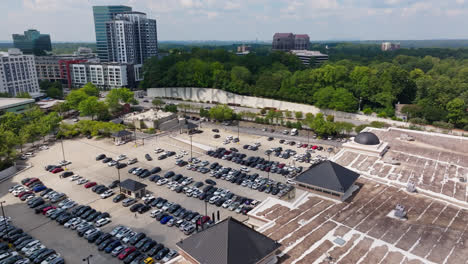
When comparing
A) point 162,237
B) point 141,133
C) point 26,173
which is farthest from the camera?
point 141,133

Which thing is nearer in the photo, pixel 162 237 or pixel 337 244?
pixel 337 244

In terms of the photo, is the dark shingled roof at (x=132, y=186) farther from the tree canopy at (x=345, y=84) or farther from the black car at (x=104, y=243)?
the tree canopy at (x=345, y=84)

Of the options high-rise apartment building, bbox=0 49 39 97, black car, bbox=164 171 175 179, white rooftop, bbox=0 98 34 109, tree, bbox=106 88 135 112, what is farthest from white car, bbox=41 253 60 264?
high-rise apartment building, bbox=0 49 39 97

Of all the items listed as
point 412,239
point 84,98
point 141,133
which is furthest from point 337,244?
point 84,98

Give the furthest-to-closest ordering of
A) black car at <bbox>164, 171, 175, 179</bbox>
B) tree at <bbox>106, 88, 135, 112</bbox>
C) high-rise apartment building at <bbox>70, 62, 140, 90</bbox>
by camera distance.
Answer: high-rise apartment building at <bbox>70, 62, 140, 90</bbox> → tree at <bbox>106, 88, 135, 112</bbox> → black car at <bbox>164, 171, 175, 179</bbox>

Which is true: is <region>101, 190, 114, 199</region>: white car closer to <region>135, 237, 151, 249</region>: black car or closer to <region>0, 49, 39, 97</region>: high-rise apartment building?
<region>135, 237, 151, 249</region>: black car

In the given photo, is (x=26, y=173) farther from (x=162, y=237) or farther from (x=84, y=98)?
(x=84, y=98)

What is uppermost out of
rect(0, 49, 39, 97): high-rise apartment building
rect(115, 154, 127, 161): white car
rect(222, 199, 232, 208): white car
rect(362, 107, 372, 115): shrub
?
rect(0, 49, 39, 97): high-rise apartment building
